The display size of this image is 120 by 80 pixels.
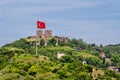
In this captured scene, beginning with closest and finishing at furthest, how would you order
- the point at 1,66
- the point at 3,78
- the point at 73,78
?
the point at 3,78 < the point at 73,78 < the point at 1,66

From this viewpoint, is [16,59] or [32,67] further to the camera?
[16,59]

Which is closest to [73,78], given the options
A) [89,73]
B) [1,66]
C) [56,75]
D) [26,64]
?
[56,75]

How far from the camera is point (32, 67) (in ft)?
525

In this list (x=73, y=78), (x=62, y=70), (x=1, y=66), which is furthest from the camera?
(x=1, y=66)

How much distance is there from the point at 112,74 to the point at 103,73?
7164mm

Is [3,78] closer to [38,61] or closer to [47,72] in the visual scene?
[47,72]

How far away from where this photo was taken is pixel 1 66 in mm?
177500

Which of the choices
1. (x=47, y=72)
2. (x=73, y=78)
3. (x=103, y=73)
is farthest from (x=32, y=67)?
(x=103, y=73)

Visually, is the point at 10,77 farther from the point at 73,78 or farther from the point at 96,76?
the point at 96,76

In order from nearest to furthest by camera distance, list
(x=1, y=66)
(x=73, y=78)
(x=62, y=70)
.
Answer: (x=73, y=78), (x=62, y=70), (x=1, y=66)

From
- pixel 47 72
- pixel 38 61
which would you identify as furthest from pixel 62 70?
pixel 38 61

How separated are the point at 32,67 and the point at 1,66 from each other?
22509 millimetres

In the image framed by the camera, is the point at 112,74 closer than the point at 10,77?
No

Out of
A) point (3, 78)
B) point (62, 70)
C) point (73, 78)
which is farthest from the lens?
point (62, 70)
